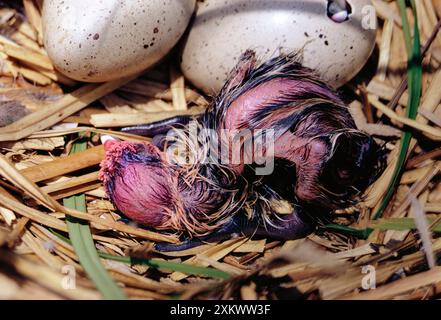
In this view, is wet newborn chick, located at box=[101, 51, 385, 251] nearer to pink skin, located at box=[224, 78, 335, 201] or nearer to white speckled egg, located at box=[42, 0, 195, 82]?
pink skin, located at box=[224, 78, 335, 201]

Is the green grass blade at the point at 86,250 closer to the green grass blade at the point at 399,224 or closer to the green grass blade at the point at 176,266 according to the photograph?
the green grass blade at the point at 176,266

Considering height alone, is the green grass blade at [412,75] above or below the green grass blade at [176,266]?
above

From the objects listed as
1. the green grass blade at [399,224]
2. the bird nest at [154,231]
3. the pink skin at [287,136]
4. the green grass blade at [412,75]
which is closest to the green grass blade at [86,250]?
the bird nest at [154,231]

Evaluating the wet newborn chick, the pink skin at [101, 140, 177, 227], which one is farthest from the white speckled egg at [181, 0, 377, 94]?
the pink skin at [101, 140, 177, 227]

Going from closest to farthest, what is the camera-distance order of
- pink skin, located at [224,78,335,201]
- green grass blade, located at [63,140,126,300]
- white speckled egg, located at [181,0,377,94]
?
green grass blade, located at [63,140,126,300] < pink skin, located at [224,78,335,201] < white speckled egg, located at [181,0,377,94]

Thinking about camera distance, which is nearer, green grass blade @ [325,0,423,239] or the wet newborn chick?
the wet newborn chick

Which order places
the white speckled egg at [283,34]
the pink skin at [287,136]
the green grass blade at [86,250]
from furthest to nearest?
the white speckled egg at [283,34]
the pink skin at [287,136]
the green grass blade at [86,250]

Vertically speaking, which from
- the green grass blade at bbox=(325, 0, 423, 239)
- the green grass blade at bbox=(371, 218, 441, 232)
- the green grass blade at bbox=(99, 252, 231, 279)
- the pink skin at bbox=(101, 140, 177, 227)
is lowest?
the green grass blade at bbox=(99, 252, 231, 279)
